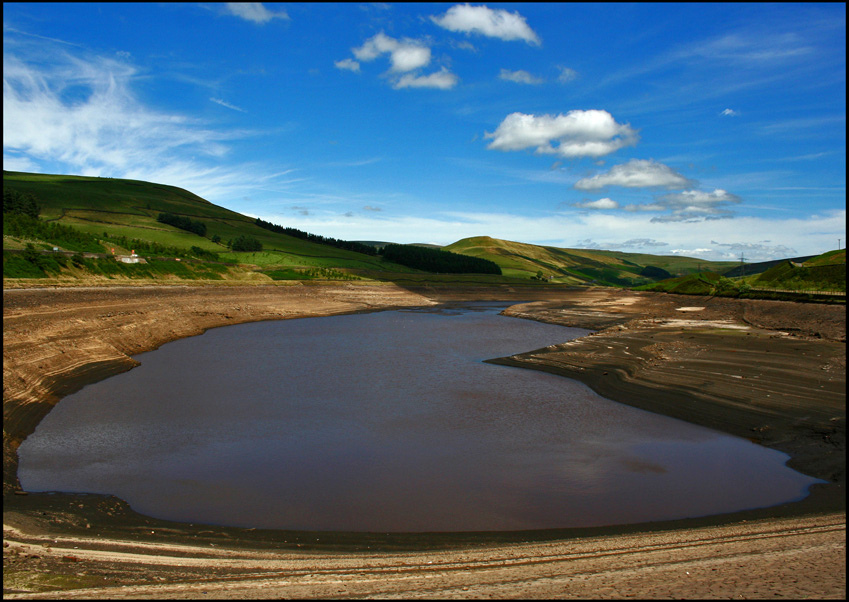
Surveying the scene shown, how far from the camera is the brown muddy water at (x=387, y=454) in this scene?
1310cm

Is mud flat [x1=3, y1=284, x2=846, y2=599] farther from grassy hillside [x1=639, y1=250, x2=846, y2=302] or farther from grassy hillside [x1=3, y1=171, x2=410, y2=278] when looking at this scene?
grassy hillside [x1=3, y1=171, x2=410, y2=278]

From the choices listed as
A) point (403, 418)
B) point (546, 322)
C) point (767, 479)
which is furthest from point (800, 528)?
point (546, 322)

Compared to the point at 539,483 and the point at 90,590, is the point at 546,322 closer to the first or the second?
the point at 539,483

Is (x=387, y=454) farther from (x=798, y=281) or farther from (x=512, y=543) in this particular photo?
(x=798, y=281)

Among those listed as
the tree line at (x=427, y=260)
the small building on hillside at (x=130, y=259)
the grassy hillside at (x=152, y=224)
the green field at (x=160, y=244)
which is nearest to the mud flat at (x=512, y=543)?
the green field at (x=160, y=244)

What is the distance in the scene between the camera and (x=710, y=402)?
2178cm

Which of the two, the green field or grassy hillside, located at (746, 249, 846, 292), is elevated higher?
the green field

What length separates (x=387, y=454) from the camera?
17.0 meters

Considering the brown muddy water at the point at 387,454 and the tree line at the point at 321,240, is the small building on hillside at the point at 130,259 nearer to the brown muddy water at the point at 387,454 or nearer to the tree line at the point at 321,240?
the brown muddy water at the point at 387,454

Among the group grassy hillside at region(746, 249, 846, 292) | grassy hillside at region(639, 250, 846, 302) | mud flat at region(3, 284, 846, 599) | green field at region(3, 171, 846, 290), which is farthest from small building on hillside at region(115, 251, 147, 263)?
grassy hillside at region(746, 249, 846, 292)

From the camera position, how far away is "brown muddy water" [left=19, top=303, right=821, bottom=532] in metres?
13.1

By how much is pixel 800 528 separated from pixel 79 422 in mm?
24269

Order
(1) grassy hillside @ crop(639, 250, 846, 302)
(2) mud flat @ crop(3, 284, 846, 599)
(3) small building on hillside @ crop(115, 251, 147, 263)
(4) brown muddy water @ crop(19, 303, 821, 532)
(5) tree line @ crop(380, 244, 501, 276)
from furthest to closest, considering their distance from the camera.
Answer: (5) tree line @ crop(380, 244, 501, 276) → (3) small building on hillside @ crop(115, 251, 147, 263) → (1) grassy hillside @ crop(639, 250, 846, 302) → (4) brown muddy water @ crop(19, 303, 821, 532) → (2) mud flat @ crop(3, 284, 846, 599)

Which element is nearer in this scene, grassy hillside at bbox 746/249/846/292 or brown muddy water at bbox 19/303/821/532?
brown muddy water at bbox 19/303/821/532
